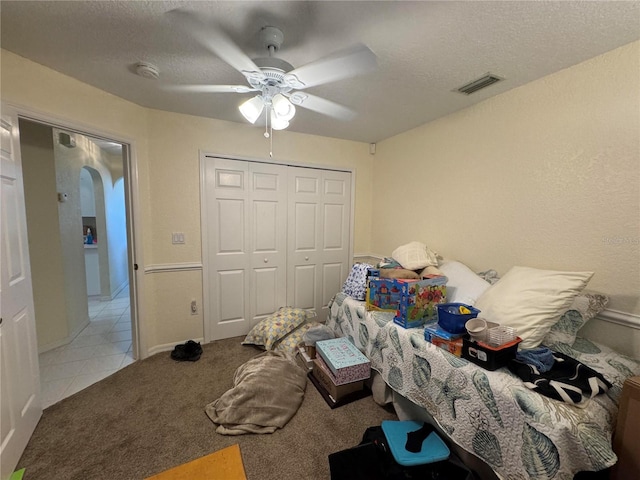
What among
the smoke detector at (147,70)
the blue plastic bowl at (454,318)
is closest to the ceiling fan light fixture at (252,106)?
the smoke detector at (147,70)

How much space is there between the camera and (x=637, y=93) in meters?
1.41

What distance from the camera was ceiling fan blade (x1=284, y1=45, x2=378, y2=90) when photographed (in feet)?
3.78

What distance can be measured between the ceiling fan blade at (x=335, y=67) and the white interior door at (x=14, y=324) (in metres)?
1.64

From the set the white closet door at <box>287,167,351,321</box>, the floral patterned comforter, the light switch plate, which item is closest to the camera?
the floral patterned comforter

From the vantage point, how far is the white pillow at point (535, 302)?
4.60 ft

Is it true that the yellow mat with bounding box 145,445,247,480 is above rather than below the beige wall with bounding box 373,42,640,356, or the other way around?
below

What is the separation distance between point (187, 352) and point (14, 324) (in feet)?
4.27

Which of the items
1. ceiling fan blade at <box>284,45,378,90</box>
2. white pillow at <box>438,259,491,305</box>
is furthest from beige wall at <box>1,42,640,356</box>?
ceiling fan blade at <box>284,45,378,90</box>

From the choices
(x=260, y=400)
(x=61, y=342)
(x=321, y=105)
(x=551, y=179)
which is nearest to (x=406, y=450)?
(x=260, y=400)

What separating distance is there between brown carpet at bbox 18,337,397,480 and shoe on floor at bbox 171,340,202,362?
0.26m

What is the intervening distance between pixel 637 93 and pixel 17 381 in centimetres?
380

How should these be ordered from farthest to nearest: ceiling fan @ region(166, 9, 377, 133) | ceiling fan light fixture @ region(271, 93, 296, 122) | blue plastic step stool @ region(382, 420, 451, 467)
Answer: ceiling fan light fixture @ region(271, 93, 296, 122) < blue plastic step stool @ region(382, 420, 451, 467) < ceiling fan @ region(166, 9, 377, 133)

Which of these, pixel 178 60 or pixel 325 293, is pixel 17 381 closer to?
pixel 178 60

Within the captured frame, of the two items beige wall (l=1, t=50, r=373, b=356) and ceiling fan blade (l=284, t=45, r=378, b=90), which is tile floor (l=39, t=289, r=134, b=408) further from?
ceiling fan blade (l=284, t=45, r=378, b=90)
